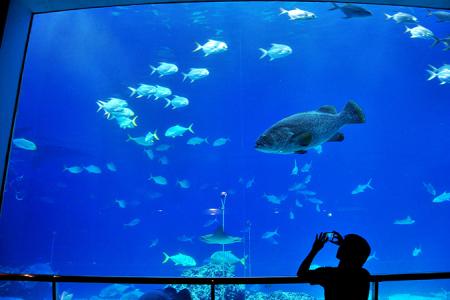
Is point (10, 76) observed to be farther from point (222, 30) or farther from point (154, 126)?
point (154, 126)

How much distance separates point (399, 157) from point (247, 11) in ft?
92.3

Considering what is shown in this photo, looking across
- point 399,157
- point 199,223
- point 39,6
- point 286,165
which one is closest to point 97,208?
point 199,223

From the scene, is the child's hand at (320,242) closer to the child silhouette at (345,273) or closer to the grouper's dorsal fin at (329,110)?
the child silhouette at (345,273)

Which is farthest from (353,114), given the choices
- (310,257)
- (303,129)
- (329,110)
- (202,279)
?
(202,279)

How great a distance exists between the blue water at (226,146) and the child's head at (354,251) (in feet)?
70.2

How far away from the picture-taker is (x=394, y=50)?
118 ft

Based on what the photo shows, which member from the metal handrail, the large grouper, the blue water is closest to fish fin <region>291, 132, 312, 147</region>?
the large grouper

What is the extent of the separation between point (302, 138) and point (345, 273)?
120 centimetres

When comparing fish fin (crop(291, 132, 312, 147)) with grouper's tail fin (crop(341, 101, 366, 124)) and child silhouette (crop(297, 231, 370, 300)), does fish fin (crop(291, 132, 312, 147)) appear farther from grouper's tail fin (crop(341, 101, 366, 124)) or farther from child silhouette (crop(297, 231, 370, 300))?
child silhouette (crop(297, 231, 370, 300))

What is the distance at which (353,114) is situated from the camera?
9.50 ft

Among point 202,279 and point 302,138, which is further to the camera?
point 302,138

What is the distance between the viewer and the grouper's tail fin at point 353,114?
9.39 ft

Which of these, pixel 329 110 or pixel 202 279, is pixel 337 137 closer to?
pixel 329 110

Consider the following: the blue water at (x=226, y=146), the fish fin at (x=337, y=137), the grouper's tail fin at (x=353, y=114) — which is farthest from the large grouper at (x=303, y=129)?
the blue water at (x=226, y=146)
